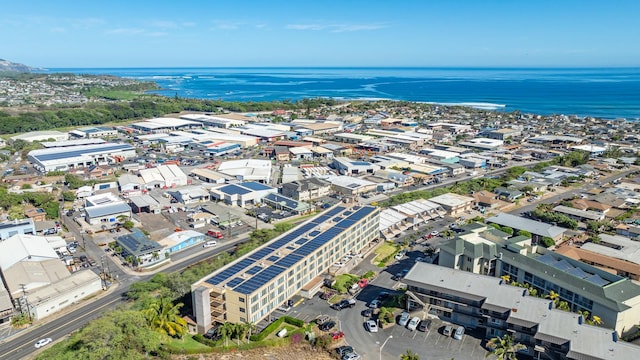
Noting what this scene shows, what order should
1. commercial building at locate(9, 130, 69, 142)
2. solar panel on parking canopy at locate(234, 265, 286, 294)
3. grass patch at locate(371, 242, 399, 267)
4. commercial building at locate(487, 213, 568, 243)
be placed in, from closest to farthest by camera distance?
solar panel on parking canopy at locate(234, 265, 286, 294) < grass patch at locate(371, 242, 399, 267) < commercial building at locate(487, 213, 568, 243) < commercial building at locate(9, 130, 69, 142)

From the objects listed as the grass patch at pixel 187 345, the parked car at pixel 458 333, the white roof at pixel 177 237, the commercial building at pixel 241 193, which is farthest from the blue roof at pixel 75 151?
the parked car at pixel 458 333

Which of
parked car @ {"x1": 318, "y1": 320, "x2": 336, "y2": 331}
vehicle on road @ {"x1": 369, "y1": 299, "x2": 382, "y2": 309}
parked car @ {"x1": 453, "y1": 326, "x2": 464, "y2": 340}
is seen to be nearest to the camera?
parked car @ {"x1": 453, "y1": 326, "x2": 464, "y2": 340}

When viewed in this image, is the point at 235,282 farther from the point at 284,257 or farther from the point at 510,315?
the point at 510,315

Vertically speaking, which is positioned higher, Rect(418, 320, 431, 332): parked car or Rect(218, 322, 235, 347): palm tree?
Rect(218, 322, 235, 347): palm tree

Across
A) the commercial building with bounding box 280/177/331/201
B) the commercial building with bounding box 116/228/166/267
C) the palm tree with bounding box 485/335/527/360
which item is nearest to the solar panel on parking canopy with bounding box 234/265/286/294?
the commercial building with bounding box 116/228/166/267

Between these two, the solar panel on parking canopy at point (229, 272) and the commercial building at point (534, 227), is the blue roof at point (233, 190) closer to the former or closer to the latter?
the solar panel on parking canopy at point (229, 272)

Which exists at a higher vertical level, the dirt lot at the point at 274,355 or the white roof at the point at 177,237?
the white roof at the point at 177,237

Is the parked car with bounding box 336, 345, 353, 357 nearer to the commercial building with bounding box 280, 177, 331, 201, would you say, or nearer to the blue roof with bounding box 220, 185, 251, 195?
the commercial building with bounding box 280, 177, 331, 201
